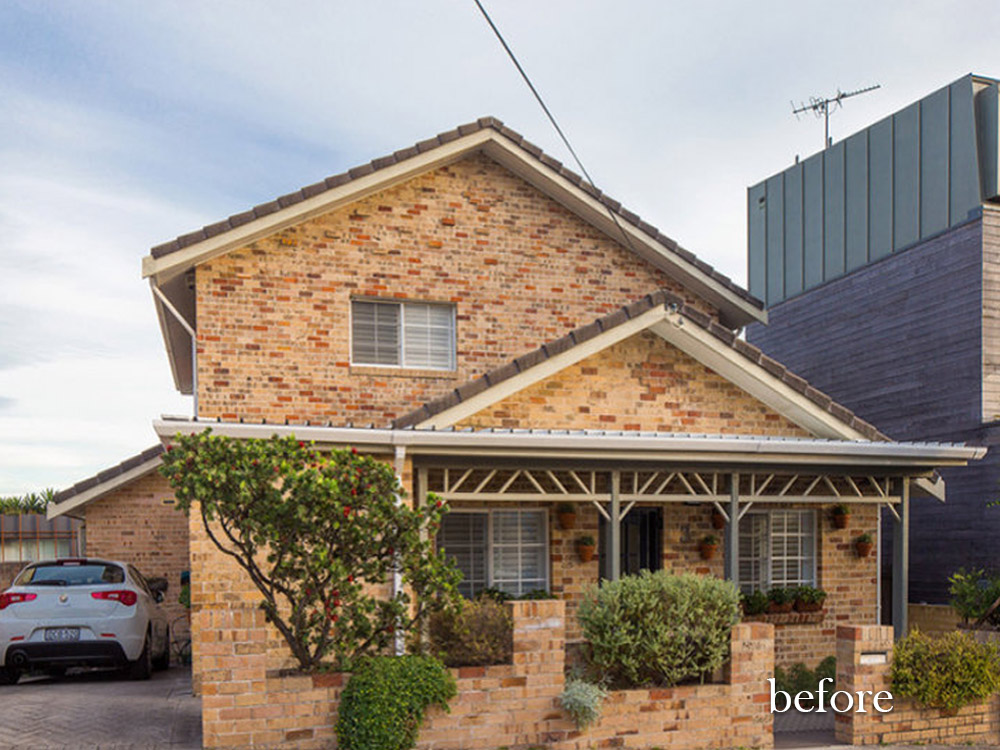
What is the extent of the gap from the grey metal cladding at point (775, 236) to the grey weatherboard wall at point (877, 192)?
2cm

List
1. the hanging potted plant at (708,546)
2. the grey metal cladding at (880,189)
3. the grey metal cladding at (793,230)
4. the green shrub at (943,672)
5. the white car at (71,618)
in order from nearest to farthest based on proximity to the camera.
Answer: the green shrub at (943,672) < the white car at (71,618) < the hanging potted plant at (708,546) < the grey metal cladding at (880,189) < the grey metal cladding at (793,230)

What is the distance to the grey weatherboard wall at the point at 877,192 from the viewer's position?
16.4 metres

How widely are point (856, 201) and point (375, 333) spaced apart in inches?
464

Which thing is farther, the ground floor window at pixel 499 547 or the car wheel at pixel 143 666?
the ground floor window at pixel 499 547

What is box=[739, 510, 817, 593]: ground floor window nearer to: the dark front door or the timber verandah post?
the dark front door

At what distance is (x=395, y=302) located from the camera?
13.0 m

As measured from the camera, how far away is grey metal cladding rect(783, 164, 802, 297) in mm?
21297

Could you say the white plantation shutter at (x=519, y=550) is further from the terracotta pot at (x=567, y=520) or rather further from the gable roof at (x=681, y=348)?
the gable roof at (x=681, y=348)

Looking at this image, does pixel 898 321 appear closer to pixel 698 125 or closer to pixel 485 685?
pixel 698 125

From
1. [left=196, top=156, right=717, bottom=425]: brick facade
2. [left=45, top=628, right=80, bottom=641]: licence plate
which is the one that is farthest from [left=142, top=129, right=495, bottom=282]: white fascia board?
[left=45, top=628, right=80, bottom=641]: licence plate

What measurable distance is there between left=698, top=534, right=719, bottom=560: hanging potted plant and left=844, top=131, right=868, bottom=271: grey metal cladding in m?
9.28

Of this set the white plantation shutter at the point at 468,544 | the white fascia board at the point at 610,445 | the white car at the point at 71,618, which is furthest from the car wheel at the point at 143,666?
the white plantation shutter at the point at 468,544

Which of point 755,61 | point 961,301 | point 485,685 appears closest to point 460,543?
point 485,685

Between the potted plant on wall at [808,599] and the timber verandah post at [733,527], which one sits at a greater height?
the timber verandah post at [733,527]
